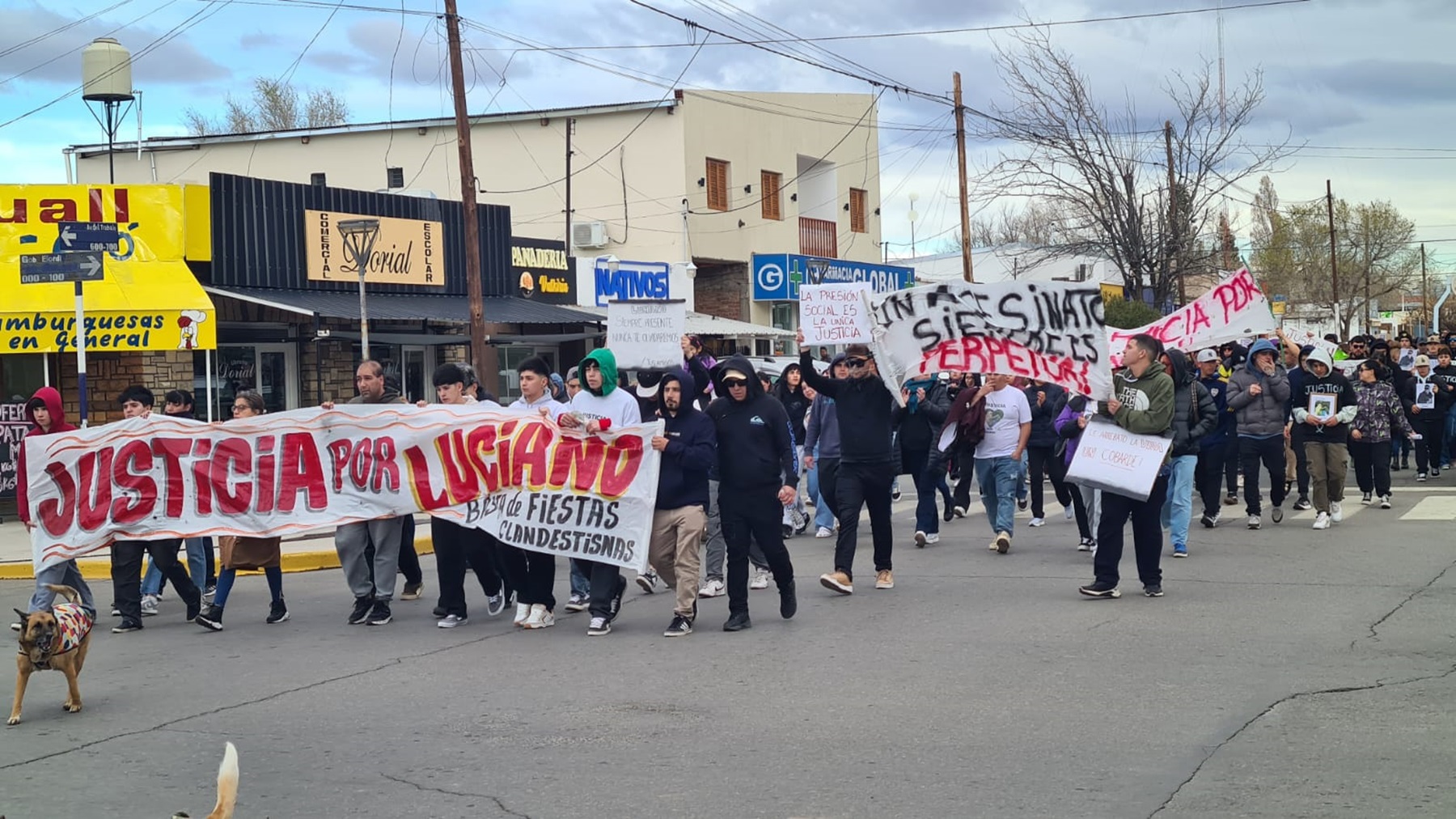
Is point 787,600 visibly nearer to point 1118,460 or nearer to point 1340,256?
point 1118,460

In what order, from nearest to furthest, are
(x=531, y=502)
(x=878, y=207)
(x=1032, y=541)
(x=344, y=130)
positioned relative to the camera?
1. (x=531, y=502)
2. (x=1032, y=541)
3. (x=344, y=130)
4. (x=878, y=207)

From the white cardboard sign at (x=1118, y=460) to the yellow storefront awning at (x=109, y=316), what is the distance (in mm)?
12941

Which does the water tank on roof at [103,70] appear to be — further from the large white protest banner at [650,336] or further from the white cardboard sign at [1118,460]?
the white cardboard sign at [1118,460]

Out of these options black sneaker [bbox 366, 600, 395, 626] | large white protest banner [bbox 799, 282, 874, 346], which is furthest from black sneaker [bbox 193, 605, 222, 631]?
large white protest banner [bbox 799, 282, 874, 346]

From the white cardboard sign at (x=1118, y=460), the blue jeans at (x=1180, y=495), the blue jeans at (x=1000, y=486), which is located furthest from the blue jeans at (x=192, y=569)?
the blue jeans at (x=1180, y=495)

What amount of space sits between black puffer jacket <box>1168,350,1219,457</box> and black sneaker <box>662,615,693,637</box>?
17.0ft

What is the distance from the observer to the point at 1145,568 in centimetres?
1041

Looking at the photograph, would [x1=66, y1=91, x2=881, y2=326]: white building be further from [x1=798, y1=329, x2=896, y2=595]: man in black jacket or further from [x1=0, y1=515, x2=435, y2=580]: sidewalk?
[x1=798, y1=329, x2=896, y2=595]: man in black jacket

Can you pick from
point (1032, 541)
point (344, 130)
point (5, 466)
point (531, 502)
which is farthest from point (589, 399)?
point (344, 130)

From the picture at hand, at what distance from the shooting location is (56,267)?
14039 mm

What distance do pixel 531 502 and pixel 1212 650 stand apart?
4626 millimetres

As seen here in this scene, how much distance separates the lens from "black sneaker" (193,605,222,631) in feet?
33.9

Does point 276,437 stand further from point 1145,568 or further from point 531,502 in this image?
point 1145,568

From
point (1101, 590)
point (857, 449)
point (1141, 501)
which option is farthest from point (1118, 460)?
point (857, 449)
